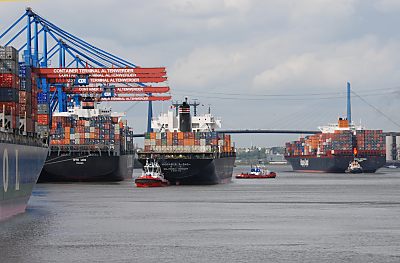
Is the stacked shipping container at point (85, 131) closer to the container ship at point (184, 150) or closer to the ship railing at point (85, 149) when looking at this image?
the ship railing at point (85, 149)

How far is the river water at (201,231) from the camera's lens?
3569 centimetres

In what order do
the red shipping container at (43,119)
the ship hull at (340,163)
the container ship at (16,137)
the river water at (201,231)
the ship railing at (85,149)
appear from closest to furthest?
the river water at (201,231) → the container ship at (16,137) → the red shipping container at (43,119) → the ship railing at (85,149) → the ship hull at (340,163)

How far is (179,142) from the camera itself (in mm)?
91062

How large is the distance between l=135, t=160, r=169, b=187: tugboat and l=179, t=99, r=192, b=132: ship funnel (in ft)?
27.9

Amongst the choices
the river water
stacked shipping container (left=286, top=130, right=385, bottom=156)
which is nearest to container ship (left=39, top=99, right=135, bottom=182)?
the river water

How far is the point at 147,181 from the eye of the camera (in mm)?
86562

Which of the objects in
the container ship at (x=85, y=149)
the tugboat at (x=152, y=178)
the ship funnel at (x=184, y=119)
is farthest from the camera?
the container ship at (x=85, y=149)

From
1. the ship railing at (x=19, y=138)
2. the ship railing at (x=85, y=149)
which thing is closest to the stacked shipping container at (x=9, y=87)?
the ship railing at (x=19, y=138)

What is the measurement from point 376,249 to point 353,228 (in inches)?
315

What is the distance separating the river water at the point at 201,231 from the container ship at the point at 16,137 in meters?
1.65

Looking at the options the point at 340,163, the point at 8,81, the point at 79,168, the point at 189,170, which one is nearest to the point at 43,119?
the point at 189,170

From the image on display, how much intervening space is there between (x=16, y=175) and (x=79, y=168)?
48.2 m

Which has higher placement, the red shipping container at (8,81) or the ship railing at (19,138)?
the red shipping container at (8,81)

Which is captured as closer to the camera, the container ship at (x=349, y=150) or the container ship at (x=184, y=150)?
the container ship at (x=184, y=150)
